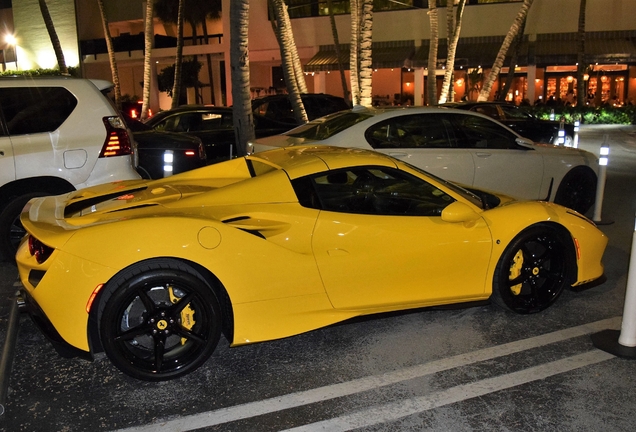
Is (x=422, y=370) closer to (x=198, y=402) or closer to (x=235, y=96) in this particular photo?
(x=198, y=402)

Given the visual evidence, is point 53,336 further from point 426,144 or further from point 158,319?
point 426,144

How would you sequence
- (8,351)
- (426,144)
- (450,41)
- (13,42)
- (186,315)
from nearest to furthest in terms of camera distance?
(186,315) < (8,351) < (426,144) < (450,41) < (13,42)

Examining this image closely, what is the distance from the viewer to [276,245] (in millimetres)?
4273

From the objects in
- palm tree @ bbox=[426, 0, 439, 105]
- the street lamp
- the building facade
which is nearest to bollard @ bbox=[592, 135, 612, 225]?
palm tree @ bbox=[426, 0, 439, 105]

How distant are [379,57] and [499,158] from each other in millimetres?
23749

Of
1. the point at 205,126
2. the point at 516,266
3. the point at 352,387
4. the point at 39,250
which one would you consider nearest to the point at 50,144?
the point at 39,250

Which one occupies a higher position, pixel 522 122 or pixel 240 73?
pixel 240 73

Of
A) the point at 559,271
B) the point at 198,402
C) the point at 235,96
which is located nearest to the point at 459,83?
the point at 235,96

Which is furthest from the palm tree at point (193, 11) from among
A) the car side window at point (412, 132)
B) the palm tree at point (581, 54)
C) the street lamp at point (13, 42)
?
the car side window at point (412, 132)

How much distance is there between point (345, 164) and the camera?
4789mm

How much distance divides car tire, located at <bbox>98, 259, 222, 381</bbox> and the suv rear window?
310 cm

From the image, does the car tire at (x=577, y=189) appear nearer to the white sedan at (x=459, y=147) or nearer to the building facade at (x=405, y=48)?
the white sedan at (x=459, y=147)

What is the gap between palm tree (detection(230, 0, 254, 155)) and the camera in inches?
432

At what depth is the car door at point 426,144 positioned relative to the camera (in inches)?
303
